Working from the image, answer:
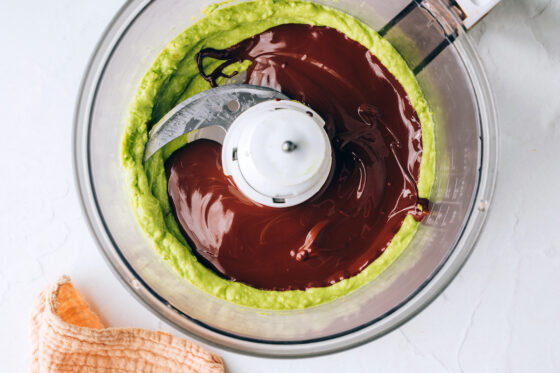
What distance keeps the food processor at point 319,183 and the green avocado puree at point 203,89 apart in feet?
0.08

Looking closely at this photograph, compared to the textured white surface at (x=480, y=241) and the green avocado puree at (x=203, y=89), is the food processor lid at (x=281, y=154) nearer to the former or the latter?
the green avocado puree at (x=203, y=89)

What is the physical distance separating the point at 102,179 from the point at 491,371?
0.86m

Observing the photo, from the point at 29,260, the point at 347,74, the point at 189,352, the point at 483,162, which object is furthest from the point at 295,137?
the point at 29,260

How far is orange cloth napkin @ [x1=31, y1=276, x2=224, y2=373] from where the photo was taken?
39.3 inches

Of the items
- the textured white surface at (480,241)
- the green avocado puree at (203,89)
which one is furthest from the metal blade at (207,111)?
the textured white surface at (480,241)

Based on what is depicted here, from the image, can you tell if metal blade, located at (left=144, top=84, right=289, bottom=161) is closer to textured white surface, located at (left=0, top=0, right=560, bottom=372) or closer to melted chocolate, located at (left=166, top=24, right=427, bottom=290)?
melted chocolate, located at (left=166, top=24, right=427, bottom=290)

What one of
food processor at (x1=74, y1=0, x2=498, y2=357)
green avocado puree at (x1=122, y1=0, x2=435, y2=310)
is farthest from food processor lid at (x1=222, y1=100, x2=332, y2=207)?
green avocado puree at (x1=122, y1=0, x2=435, y2=310)

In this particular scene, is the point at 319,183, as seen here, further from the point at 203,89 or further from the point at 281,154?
the point at 203,89

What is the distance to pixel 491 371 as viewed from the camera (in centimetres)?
107

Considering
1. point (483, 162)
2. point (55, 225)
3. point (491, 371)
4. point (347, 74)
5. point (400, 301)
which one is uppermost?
point (347, 74)

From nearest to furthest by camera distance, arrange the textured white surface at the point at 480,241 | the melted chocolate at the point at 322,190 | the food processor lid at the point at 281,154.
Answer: the food processor lid at the point at 281,154, the melted chocolate at the point at 322,190, the textured white surface at the point at 480,241

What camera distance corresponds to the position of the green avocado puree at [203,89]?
0.92m

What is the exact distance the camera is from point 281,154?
2.70 ft

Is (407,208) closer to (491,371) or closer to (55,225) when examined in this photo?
(491,371)
